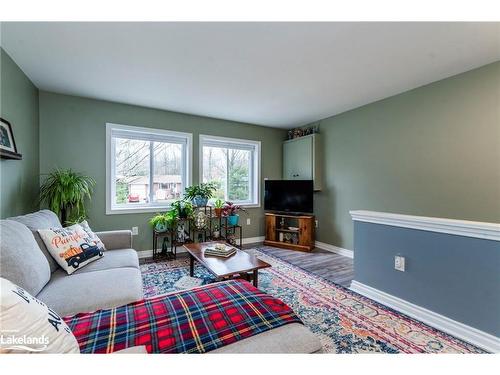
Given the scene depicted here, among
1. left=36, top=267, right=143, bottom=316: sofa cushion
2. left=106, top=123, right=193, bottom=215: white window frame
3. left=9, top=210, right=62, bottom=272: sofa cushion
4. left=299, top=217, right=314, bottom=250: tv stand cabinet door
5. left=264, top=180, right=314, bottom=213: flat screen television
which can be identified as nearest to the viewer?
left=36, top=267, right=143, bottom=316: sofa cushion

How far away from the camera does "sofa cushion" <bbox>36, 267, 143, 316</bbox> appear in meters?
1.37

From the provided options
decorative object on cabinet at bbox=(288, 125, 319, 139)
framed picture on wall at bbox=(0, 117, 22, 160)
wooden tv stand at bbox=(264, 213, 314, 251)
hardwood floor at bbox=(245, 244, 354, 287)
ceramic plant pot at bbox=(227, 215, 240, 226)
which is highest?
decorative object on cabinet at bbox=(288, 125, 319, 139)

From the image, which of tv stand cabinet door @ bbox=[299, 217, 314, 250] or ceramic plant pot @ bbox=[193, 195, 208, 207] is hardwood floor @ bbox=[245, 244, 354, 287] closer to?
tv stand cabinet door @ bbox=[299, 217, 314, 250]

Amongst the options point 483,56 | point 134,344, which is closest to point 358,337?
point 134,344

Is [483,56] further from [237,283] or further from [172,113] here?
[172,113]

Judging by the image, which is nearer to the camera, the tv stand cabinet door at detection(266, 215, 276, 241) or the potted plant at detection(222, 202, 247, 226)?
the potted plant at detection(222, 202, 247, 226)

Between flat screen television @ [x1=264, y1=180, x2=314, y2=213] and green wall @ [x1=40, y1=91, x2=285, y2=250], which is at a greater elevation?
green wall @ [x1=40, y1=91, x2=285, y2=250]

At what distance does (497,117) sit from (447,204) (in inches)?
38.3

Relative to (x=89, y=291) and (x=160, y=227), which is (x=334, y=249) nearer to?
(x=160, y=227)

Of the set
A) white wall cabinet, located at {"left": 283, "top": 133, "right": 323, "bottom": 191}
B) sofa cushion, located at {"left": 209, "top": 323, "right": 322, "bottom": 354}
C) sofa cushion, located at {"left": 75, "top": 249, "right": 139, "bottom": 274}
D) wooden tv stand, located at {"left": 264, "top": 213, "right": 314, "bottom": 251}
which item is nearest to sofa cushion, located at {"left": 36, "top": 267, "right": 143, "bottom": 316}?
sofa cushion, located at {"left": 75, "top": 249, "right": 139, "bottom": 274}

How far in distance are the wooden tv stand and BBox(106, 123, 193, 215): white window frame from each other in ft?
5.74

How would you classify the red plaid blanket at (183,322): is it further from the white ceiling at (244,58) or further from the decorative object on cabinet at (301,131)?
the decorative object on cabinet at (301,131)

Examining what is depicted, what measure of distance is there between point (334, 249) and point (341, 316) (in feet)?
6.82

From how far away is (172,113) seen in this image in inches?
150
